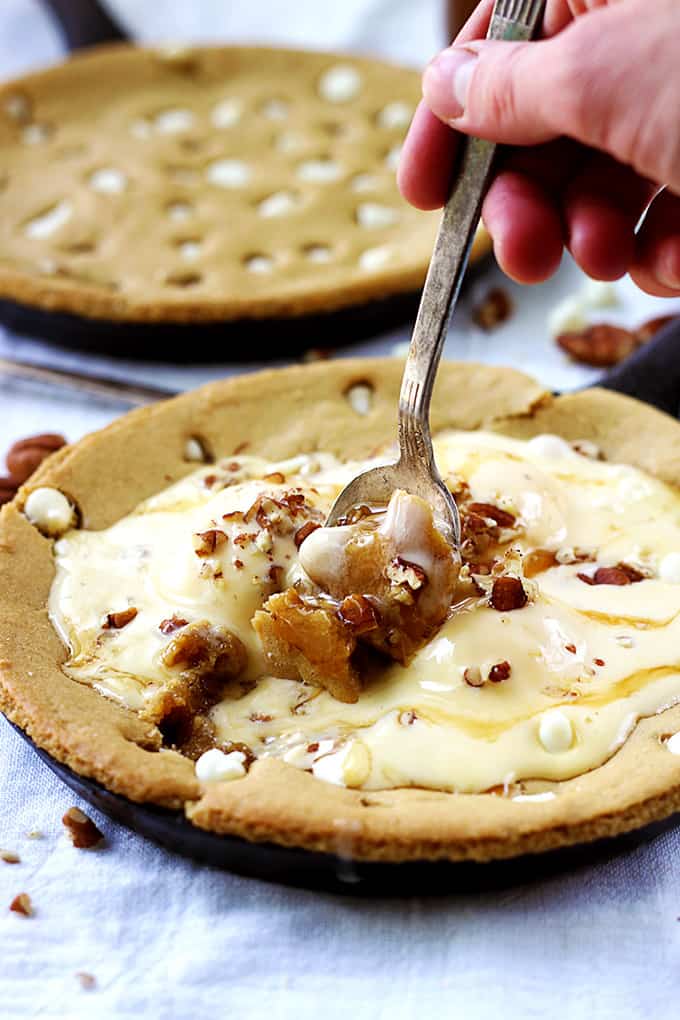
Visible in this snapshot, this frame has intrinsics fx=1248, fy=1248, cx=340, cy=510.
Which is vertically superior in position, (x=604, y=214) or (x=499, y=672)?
(x=604, y=214)

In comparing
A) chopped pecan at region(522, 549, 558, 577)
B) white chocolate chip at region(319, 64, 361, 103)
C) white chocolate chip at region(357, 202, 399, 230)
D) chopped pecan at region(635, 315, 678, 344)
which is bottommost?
chopped pecan at region(635, 315, 678, 344)

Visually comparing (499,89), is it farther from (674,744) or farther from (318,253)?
(318,253)

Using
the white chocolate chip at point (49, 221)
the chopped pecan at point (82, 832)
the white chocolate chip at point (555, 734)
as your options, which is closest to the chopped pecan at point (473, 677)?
the white chocolate chip at point (555, 734)

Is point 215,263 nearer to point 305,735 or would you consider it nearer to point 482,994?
point 305,735

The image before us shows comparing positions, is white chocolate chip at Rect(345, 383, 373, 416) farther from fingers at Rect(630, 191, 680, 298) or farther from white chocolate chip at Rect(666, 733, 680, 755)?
white chocolate chip at Rect(666, 733, 680, 755)

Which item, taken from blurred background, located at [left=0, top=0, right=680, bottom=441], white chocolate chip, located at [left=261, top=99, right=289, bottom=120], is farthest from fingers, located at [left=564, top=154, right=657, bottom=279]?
white chocolate chip, located at [left=261, top=99, right=289, bottom=120]

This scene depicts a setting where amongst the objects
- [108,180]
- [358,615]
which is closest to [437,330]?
[358,615]
